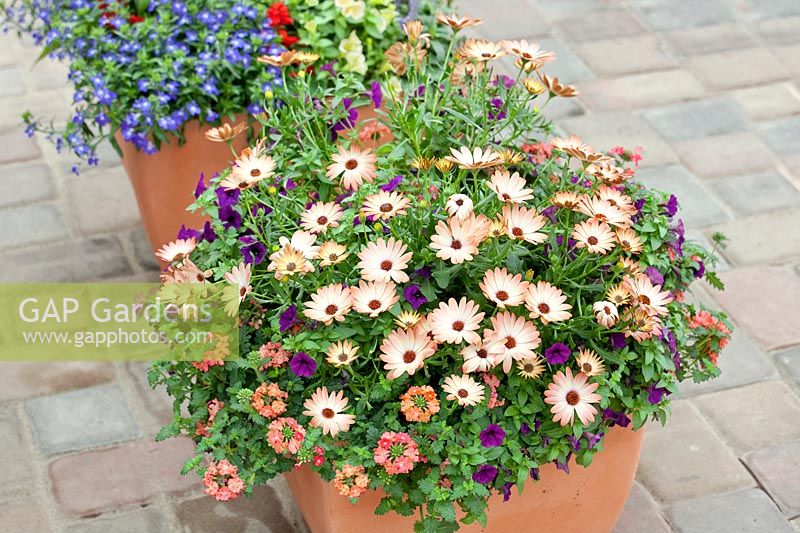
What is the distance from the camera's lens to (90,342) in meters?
2.95

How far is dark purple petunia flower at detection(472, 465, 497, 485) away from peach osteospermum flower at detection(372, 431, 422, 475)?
11 cm

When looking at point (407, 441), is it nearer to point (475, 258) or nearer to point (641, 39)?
point (475, 258)

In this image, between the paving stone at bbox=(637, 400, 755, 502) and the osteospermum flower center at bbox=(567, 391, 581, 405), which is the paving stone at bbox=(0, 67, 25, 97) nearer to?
the paving stone at bbox=(637, 400, 755, 502)

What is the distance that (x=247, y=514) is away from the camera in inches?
95.4

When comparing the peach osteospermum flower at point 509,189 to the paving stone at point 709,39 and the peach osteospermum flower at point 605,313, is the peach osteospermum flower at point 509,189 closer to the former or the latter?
the peach osteospermum flower at point 605,313

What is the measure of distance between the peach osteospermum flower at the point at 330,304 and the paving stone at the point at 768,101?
2.41m

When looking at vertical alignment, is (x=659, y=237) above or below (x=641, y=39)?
above

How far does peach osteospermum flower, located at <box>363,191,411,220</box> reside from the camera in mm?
1892

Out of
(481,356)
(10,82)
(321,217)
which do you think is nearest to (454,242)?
(481,356)

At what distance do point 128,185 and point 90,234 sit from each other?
0.89ft

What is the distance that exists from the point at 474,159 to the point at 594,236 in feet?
0.83

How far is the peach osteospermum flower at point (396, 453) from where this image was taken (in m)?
1.76

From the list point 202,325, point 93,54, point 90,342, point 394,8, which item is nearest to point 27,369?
point 90,342

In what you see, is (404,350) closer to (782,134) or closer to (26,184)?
(26,184)
